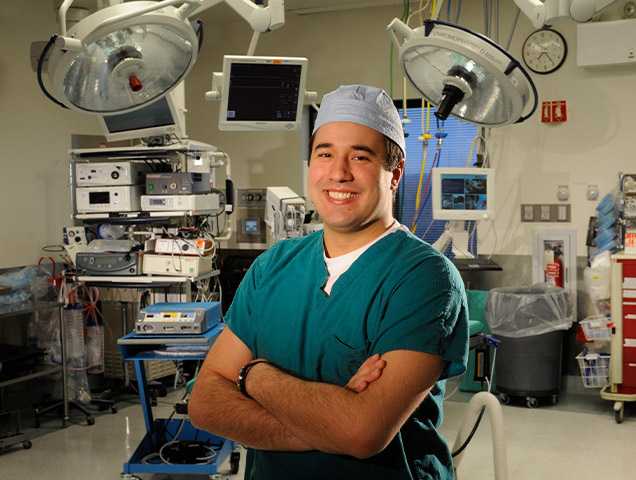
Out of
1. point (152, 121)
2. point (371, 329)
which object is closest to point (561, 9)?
point (371, 329)

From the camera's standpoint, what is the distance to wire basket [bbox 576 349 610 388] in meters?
4.58

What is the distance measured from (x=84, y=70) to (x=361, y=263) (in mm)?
1180

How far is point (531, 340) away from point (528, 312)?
18cm

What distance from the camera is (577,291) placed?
5.23 metres

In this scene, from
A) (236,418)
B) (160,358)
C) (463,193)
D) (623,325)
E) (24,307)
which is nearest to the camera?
(236,418)

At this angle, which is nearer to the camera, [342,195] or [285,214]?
[342,195]

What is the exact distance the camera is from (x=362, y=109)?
1397 mm

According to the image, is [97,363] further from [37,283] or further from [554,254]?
[554,254]

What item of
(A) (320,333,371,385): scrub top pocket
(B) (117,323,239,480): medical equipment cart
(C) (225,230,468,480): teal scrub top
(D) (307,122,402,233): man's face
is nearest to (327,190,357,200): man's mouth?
(D) (307,122,402,233): man's face

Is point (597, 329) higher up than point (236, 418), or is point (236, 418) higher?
point (236, 418)

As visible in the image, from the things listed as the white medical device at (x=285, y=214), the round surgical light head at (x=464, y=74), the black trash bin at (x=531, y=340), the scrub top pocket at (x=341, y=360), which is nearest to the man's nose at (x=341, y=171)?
the scrub top pocket at (x=341, y=360)

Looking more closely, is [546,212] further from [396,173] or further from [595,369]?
[396,173]

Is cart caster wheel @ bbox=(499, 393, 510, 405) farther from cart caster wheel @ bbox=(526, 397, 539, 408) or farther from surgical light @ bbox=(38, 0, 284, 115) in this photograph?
surgical light @ bbox=(38, 0, 284, 115)

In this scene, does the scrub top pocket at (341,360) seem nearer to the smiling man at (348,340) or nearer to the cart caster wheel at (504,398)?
the smiling man at (348,340)
